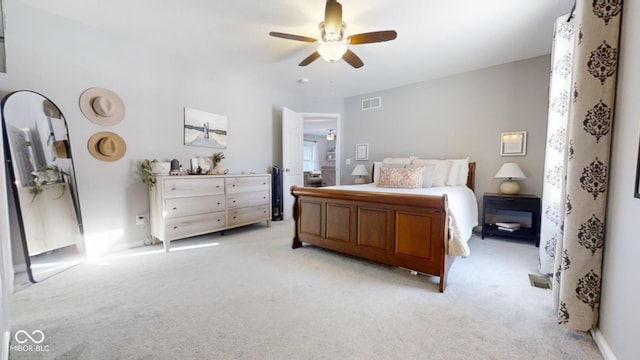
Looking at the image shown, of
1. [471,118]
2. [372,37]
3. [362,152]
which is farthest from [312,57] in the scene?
[471,118]

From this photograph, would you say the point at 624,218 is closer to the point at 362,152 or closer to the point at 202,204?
the point at 202,204

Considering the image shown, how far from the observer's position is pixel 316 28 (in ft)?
9.13

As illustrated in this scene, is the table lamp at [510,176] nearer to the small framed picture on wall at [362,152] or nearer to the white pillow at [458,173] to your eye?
the white pillow at [458,173]

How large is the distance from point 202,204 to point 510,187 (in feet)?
14.3

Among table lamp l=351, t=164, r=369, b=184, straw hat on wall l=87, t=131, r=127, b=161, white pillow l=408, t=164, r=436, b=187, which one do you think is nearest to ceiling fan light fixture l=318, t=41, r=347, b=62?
white pillow l=408, t=164, r=436, b=187

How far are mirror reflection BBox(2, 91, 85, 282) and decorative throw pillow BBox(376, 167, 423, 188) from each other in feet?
12.3

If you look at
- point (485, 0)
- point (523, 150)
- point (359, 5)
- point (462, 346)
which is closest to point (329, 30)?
point (359, 5)

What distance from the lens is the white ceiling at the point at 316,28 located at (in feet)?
7.82

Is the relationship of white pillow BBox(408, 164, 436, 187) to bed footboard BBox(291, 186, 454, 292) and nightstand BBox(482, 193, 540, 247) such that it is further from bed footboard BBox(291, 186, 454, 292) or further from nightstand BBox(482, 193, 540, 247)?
bed footboard BBox(291, 186, 454, 292)

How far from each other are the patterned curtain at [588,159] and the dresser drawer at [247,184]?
11.8ft

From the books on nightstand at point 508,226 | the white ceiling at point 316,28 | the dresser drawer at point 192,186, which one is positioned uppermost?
the white ceiling at point 316,28

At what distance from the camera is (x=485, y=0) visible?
2.28 meters

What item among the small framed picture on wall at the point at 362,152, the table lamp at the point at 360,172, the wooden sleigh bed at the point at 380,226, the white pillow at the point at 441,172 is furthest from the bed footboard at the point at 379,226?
the small framed picture on wall at the point at 362,152

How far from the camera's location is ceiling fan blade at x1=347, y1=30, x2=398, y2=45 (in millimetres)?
2354
